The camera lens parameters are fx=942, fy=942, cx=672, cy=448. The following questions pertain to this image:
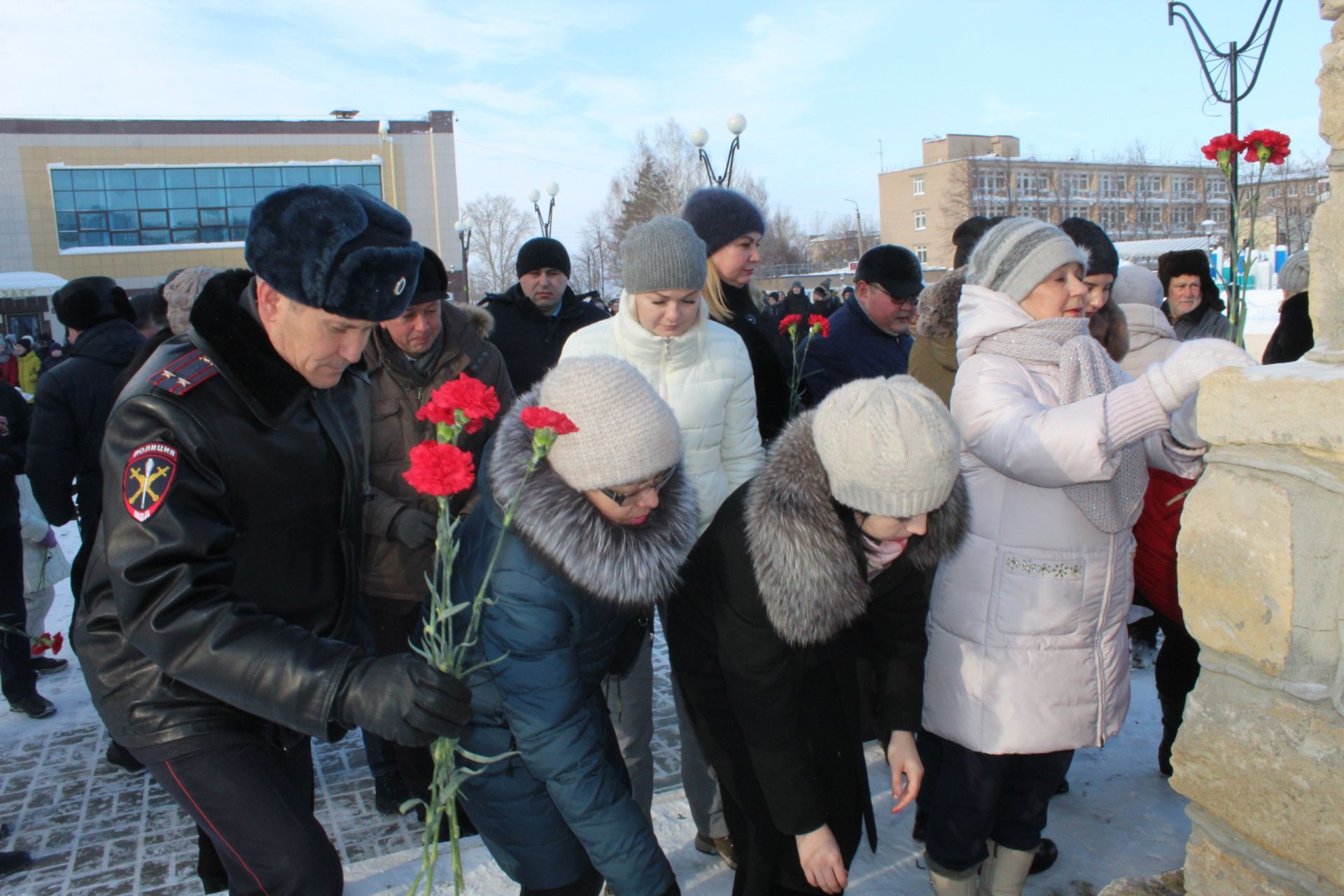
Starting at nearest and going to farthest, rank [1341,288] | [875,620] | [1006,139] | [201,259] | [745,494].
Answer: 1. [1341,288]
2. [745,494]
3. [875,620]
4. [201,259]
5. [1006,139]

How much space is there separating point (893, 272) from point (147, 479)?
3087mm

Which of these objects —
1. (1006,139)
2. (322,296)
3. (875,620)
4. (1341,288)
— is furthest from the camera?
(1006,139)

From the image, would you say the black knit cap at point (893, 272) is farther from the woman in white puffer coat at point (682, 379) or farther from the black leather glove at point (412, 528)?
the black leather glove at point (412, 528)

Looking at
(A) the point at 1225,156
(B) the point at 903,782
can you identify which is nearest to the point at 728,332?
(B) the point at 903,782

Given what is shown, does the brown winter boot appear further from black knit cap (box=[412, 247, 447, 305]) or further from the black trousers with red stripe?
black knit cap (box=[412, 247, 447, 305])

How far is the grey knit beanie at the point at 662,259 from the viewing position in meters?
2.92

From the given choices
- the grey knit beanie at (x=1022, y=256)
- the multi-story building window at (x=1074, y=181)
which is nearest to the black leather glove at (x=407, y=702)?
the grey knit beanie at (x=1022, y=256)

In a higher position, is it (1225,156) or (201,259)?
(201,259)

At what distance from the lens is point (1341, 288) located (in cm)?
161

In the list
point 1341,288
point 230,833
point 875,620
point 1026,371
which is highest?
point 1341,288

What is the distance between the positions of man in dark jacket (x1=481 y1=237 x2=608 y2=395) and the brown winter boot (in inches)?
124

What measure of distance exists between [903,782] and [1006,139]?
2968 inches

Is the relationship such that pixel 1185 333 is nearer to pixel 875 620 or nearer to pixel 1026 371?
pixel 1026 371

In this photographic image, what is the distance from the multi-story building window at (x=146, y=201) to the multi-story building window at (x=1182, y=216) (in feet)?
180
